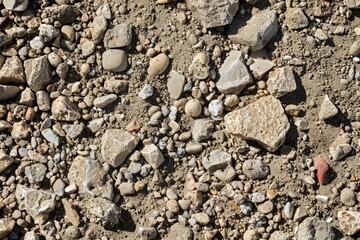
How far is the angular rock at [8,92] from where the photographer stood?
251cm

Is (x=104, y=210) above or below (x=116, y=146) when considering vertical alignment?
below

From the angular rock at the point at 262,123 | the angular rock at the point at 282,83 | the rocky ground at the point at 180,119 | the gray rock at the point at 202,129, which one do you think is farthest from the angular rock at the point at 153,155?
the angular rock at the point at 282,83

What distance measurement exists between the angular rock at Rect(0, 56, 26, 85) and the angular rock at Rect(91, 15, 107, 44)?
1.00 feet

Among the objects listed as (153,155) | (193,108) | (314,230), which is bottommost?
(314,230)

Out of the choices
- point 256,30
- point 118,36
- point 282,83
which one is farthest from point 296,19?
point 118,36

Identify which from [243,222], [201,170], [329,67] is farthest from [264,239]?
[329,67]

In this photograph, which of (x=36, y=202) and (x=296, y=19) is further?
(x=296, y=19)

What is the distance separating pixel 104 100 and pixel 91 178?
301mm

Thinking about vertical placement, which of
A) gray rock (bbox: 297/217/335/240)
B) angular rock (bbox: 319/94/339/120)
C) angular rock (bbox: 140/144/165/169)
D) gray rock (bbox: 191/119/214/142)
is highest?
angular rock (bbox: 319/94/339/120)

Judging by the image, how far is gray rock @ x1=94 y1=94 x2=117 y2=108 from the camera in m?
2.51

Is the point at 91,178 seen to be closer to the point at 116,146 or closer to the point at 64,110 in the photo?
the point at 116,146

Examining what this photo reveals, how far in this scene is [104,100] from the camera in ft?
8.22

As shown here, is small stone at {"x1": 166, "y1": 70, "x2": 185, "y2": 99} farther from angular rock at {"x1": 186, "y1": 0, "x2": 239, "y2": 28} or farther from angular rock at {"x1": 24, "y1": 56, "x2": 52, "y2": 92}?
angular rock at {"x1": 24, "y1": 56, "x2": 52, "y2": 92}

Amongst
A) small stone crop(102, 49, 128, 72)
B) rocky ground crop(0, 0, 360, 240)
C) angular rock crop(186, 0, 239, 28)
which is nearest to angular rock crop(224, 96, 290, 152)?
rocky ground crop(0, 0, 360, 240)
